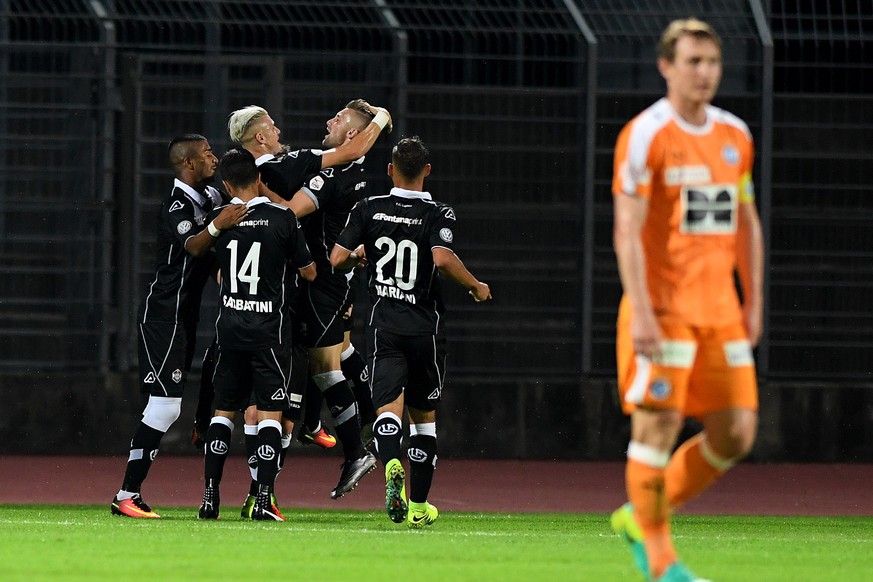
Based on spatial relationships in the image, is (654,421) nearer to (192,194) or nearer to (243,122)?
(192,194)

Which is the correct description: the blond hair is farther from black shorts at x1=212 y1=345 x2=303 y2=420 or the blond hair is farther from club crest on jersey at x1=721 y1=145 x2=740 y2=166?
club crest on jersey at x1=721 y1=145 x2=740 y2=166

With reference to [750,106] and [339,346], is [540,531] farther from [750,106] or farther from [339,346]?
[750,106]

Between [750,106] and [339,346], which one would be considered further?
[750,106]

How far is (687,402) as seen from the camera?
6.27m

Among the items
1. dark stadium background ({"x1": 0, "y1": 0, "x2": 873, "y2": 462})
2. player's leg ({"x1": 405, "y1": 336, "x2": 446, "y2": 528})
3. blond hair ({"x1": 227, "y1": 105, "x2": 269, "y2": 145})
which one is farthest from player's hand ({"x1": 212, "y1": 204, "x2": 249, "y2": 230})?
dark stadium background ({"x1": 0, "y1": 0, "x2": 873, "y2": 462})

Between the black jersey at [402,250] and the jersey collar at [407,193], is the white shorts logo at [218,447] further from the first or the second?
the jersey collar at [407,193]

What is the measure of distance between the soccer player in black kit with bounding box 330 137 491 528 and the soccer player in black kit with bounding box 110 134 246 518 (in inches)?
43.2

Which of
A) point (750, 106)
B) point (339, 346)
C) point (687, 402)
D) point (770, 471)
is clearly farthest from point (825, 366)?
point (687, 402)

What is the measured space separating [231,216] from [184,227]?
498 mm

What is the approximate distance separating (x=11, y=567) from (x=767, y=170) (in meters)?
8.91

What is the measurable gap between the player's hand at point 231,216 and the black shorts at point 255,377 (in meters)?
0.70

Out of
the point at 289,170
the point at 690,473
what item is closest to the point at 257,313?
the point at 289,170

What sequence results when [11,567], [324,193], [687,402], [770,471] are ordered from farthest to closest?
[770,471]
[324,193]
[11,567]
[687,402]

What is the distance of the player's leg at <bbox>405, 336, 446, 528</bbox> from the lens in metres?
9.38
